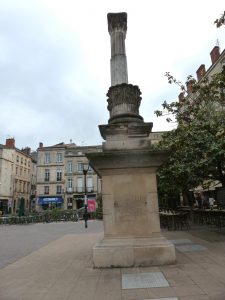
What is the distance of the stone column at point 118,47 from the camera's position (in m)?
8.73

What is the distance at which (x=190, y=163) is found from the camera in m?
14.2

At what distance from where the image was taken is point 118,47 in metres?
9.01

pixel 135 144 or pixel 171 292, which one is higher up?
pixel 135 144

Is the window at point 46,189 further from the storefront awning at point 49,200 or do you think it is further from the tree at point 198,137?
the tree at point 198,137

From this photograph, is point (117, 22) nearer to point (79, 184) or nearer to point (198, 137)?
point (198, 137)

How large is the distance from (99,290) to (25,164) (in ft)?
214

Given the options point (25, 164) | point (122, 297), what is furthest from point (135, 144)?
point (25, 164)

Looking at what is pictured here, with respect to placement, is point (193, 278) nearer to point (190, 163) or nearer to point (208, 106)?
point (190, 163)

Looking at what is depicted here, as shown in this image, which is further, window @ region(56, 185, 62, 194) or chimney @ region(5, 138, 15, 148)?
window @ region(56, 185, 62, 194)

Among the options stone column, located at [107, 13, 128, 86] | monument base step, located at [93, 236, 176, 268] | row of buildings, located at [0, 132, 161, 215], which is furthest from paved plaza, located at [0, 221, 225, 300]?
row of buildings, located at [0, 132, 161, 215]

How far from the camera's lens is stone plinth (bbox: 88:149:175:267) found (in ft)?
22.6

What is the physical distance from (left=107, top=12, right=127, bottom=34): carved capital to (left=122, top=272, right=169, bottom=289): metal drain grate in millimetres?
6817

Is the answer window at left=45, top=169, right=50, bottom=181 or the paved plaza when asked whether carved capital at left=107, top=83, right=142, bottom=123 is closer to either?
the paved plaza

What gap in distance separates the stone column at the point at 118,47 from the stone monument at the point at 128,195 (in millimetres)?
499
